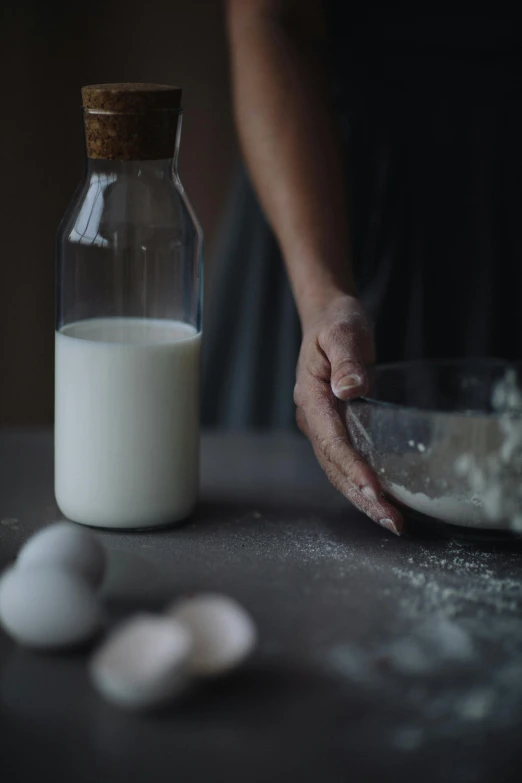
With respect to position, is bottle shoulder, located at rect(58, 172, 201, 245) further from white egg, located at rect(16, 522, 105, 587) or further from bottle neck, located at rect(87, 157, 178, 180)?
white egg, located at rect(16, 522, 105, 587)

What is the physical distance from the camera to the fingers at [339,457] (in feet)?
2.92

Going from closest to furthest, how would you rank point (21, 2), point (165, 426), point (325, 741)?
point (325, 741) < point (165, 426) < point (21, 2)

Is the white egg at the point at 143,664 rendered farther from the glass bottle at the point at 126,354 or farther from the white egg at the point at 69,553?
the glass bottle at the point at 126,354

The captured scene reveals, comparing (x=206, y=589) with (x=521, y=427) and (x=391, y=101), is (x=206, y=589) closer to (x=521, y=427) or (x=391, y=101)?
(x=521, y=427)

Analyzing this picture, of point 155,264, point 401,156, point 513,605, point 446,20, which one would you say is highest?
point 446,20

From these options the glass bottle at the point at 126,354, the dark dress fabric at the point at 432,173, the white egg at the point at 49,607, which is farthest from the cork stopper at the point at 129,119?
the dark dress fabric at the point at 432,173

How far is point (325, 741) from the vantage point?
58 centimetres

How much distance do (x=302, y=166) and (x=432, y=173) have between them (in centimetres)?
28

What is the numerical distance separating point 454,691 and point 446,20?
1038 mm

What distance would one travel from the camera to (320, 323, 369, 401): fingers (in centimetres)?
90

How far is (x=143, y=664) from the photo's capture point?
1.97 feet

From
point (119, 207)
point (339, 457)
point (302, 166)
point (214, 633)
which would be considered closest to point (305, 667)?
point (214, 633)

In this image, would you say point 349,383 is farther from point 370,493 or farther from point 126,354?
point 126,354

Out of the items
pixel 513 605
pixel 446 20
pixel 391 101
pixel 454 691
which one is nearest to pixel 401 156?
pixel 391 101
